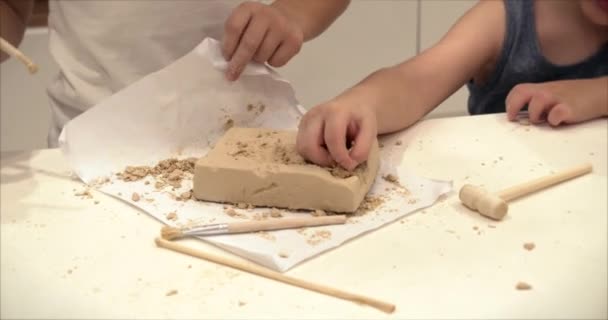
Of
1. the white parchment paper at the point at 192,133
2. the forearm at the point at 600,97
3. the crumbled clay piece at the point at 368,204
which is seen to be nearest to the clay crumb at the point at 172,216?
the white parchment paper at the point at 192,133

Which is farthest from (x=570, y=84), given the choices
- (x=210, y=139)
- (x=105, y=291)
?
(x=105, y=291)

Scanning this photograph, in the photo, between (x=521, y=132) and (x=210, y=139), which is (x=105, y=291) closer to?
(x=210, y=139)

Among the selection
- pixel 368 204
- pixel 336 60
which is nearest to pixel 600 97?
pixel 368 204

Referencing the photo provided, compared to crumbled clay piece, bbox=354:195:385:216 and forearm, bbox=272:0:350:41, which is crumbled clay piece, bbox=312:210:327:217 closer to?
crumbled clay piece, bbox=354:195:385:216

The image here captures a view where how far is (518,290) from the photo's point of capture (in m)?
0.35

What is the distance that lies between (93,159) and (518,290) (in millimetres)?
302

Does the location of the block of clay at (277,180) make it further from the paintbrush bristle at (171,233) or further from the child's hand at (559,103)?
the child's hand at (559,103)

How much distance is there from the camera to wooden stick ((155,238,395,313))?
34 centimetres

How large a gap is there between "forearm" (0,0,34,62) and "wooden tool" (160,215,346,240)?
0.85 ft

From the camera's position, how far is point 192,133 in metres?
0.54

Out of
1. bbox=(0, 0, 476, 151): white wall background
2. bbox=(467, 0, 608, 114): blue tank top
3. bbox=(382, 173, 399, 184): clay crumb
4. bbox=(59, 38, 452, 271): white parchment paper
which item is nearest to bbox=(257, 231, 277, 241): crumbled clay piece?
bbox=(59, 38, 452, 271): white parchment paper

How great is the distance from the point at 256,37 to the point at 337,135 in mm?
135

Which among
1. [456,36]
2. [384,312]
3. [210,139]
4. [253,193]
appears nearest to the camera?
[384,312]

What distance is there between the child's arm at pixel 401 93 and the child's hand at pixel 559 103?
0.08 meters
